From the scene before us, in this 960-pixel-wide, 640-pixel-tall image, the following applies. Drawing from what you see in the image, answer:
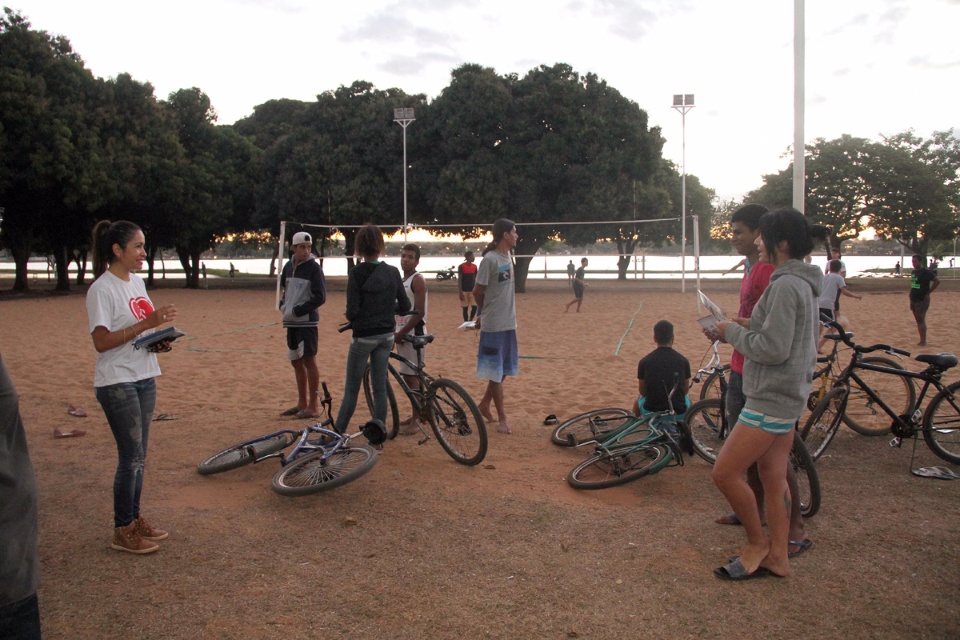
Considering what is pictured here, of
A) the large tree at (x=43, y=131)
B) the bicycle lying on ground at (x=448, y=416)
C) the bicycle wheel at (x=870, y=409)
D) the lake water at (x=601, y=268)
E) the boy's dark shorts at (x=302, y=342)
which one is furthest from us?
the lake water at (x=601, y=268)

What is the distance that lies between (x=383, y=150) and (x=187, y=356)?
69.2 ft

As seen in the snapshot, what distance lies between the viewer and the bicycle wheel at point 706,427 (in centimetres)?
512

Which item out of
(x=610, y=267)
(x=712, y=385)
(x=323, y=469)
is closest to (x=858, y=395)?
(x=712, y=385)

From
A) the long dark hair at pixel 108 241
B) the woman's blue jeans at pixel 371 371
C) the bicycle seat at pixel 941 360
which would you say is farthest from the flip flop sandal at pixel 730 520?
the long dark hair at pixel 108 241

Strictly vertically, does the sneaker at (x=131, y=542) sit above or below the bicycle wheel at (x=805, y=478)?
below

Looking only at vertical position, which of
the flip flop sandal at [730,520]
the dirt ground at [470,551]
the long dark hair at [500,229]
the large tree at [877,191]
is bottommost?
the dirt ground at [470,551]

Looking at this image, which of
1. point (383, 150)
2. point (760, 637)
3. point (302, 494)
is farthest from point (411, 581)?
point (383, 150)

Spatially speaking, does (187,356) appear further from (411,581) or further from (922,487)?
(922,487)

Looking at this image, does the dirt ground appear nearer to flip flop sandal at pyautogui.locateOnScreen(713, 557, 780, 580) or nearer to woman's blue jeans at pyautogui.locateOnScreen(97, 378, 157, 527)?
flip flop sandal at pyautogui.locateOnScreen(713, 557, 780, 580)

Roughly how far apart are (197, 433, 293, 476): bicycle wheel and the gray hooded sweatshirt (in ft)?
10.6

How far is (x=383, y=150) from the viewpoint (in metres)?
30.6

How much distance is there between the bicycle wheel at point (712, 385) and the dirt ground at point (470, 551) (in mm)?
989

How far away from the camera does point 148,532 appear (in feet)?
12.7

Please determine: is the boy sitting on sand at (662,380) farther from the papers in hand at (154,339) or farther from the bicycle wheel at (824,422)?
the papers in hand at (154,339)
